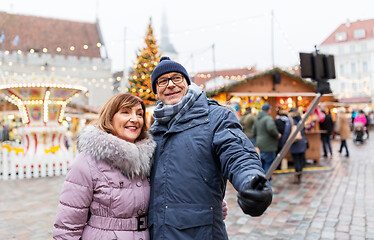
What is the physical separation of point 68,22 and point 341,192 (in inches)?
1484

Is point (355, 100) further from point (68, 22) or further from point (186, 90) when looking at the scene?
point (186, 90)

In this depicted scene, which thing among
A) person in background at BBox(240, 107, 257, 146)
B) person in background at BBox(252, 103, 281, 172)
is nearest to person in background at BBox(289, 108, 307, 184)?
person in background at BBox(252, 103, 281, 172)

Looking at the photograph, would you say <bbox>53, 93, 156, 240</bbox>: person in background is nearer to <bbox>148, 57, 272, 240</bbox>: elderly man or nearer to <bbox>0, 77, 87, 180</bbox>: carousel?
<bbox>148, 57, 272, 240</bbox>: elderly man

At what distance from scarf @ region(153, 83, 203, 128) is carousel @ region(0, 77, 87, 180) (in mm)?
8289

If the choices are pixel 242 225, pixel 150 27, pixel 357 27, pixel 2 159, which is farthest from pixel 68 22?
pixel 357 27

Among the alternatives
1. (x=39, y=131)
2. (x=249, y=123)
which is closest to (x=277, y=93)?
(x=249, y=123)

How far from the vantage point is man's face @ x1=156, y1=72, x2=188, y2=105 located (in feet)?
6.37

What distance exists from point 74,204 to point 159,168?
1.65 feet

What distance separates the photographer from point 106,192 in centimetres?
185

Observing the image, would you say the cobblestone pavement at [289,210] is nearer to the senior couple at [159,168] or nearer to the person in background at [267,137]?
the person in background at [267,137]

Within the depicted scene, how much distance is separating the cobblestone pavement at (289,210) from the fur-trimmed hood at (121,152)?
2.57 metres

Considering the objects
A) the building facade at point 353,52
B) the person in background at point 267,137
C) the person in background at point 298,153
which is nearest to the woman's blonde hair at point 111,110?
the person in background at point 267,137

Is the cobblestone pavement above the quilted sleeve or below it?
below

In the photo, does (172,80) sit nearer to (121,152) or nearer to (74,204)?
(121,152)
